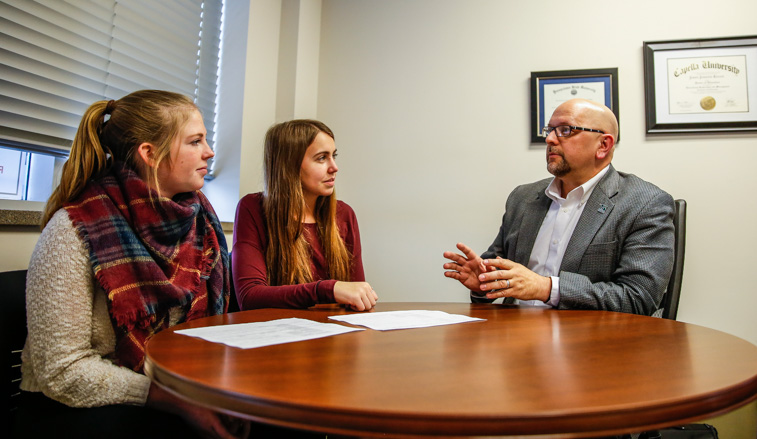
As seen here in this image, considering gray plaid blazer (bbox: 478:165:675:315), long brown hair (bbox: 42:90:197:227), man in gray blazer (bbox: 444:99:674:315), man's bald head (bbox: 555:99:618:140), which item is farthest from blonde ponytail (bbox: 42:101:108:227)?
man's bald head (bbox: 555:99:618:140)

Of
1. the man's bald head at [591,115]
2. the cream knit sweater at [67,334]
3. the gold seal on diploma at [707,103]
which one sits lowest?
the cream knit sweater at [67,334]

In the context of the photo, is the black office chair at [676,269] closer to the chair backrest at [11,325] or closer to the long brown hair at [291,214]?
the long brown hair at [291,214]

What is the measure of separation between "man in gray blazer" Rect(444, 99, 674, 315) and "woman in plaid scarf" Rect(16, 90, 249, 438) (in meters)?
0.83

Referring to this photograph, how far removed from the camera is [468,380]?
0.60 m

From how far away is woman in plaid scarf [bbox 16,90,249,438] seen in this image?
95 cm

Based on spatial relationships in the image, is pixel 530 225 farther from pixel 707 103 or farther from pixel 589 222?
pixel 707 103

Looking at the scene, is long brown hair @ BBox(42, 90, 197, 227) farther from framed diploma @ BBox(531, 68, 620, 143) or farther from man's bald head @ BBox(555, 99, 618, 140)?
framed diploma @ BBox(531, 68, 620, 143)

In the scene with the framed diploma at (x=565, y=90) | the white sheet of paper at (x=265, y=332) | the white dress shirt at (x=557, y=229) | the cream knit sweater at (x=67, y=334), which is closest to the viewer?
the white sheet of paper at (x=265, y=332)

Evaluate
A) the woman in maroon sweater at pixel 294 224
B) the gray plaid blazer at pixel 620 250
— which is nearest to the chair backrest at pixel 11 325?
the woman in maroon sweater at pixel 294 224

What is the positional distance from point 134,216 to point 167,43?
4.49 feet

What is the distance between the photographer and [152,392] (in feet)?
3.30

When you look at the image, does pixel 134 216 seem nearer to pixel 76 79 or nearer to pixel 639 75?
pixel 76 79

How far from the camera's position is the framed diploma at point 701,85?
2.16m

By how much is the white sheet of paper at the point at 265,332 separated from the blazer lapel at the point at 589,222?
1012mm
